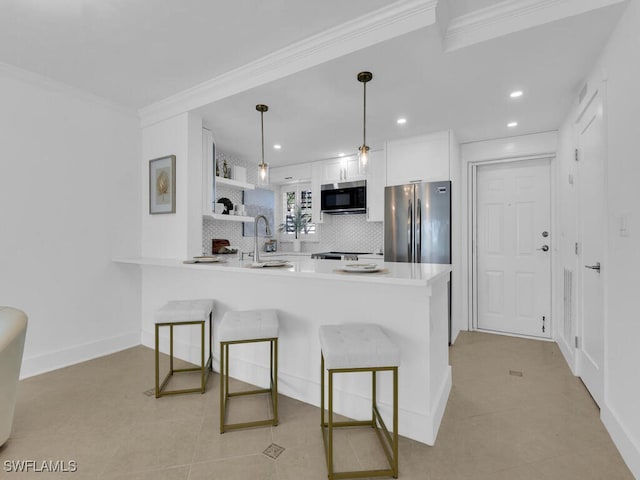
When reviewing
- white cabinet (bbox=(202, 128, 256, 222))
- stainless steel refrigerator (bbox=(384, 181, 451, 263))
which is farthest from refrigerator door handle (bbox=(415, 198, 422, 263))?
white cabinet (bbox=(202, 128, 256, 222))

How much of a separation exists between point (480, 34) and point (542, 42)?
0.39 m

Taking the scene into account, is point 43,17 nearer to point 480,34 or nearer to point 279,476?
point 480,34

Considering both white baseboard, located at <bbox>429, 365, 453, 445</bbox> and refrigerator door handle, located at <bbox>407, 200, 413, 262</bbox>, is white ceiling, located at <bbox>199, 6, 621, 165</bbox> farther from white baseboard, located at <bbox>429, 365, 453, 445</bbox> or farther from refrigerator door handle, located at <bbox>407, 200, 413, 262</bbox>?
white baseboard, located at <bbox>429, 365, 453, 445</bbox>

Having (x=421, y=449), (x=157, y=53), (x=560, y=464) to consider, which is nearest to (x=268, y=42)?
(x=157, y=53)

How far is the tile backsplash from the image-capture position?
4273 millimetres

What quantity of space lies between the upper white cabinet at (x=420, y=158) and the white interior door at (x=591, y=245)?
1204mm

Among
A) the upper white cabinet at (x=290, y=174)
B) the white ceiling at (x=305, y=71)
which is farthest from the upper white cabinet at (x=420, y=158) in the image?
the upper white cabinet at (x=290, y=174)

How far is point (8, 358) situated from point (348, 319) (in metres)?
1.83

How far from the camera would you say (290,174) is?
509 cm

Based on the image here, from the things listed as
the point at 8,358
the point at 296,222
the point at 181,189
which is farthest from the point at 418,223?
the point at 8,358

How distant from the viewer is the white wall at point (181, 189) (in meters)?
3.05

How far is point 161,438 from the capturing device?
1.80 meters

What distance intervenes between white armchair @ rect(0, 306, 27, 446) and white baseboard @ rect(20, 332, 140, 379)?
3.60ft

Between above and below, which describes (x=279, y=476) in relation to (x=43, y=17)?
below
